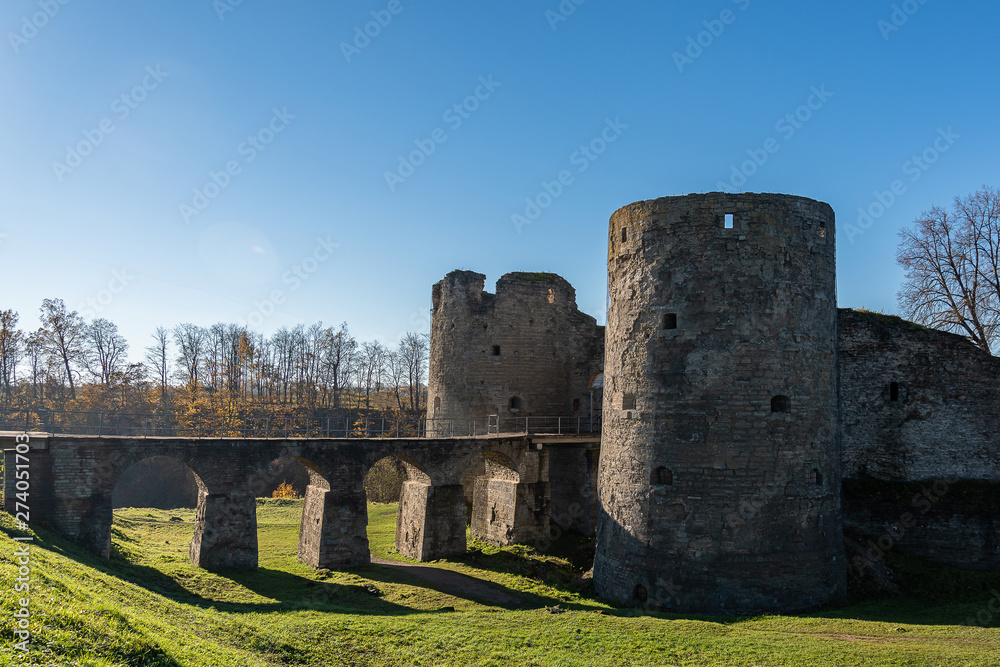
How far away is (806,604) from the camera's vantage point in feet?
46.5

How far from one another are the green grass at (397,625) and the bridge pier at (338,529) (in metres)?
0.71

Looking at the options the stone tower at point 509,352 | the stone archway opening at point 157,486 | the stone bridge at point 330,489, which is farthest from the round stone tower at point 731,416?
the stone archway opening at point 157,486

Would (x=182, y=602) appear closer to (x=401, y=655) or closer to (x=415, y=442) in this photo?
(x=401, y=655)

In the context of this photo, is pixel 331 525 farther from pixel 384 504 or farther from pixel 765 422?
pixel 384 504

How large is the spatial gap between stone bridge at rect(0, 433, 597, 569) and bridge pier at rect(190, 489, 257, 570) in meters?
0.03

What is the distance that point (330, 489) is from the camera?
62.9 ft

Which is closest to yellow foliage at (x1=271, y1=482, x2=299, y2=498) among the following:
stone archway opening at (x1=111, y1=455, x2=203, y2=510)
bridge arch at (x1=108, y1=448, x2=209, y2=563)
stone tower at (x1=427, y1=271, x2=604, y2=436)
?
bridge arch at (x1=108, y1=448, x2=209, y2=563)

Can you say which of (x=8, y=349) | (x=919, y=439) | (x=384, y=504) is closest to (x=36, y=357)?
(x=8, y=349)

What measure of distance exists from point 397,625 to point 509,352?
47.6ft

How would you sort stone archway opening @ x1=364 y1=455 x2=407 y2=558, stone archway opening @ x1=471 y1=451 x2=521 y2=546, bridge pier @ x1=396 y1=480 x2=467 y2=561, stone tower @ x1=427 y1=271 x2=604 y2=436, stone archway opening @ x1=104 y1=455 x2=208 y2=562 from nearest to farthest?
1. stone archway opening @ x1=104 y1=455 x2=208 y2=562
2. bridge pier @ x1=396 y1=480 x2=467 y2=561
3. stone archway opening @ x1=471 y1=451 x2=521 y2=546
4. stone archway opening @ x1=364 y1=455 x2=407 y2=558
5. stone tower @ x1=427 y1=271 x2=604 y2=436

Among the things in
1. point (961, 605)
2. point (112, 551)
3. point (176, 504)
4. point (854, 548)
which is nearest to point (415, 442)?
point (112, 551)

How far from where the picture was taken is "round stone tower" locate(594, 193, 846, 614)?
14.2 metres

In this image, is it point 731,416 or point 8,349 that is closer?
point 731,416

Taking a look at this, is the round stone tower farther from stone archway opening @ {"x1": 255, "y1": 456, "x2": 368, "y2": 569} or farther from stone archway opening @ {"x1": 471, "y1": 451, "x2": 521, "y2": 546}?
stone archway opening @ {"x1": 255, "y1": 456, "x2": 368, "y2": 569}
